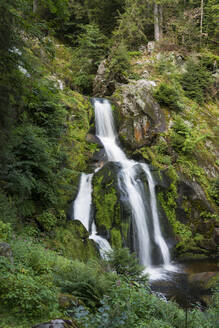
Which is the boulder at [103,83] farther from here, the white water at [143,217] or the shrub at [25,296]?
the shrub at [25,296]

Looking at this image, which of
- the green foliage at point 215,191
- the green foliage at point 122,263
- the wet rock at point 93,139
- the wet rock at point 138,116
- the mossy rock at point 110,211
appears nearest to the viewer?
the green foliage at point 122,263

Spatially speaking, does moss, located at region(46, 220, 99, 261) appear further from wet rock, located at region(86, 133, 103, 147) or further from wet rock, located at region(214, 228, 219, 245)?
wet rock, located at region(214, 228, 219, 245)

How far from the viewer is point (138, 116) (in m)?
14.6

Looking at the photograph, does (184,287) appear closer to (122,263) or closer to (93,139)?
(122,263)

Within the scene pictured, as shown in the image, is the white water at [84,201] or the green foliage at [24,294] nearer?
the green foliage at [24,294]

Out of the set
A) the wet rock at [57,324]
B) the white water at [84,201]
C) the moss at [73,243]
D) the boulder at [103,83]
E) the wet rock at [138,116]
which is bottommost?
the wet rock at [57,324]

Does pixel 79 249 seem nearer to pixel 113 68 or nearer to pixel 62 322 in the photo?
pixel 62 322

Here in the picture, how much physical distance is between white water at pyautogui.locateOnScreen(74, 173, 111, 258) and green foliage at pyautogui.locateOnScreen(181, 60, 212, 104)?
1204 centimetres

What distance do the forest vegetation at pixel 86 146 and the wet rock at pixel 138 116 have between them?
224 mm

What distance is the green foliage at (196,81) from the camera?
18.4 meters

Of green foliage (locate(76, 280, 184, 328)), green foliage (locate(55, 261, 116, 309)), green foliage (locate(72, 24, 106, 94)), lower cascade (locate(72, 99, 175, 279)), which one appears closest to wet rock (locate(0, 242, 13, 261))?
green foliage (locate(55, 261, 116, 309))

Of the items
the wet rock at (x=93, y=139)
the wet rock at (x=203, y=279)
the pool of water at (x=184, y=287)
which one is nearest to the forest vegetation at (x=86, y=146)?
the wet rock at (x=93, y=139)

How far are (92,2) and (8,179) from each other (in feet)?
75.4

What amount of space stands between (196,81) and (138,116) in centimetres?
738
